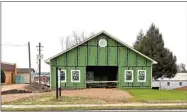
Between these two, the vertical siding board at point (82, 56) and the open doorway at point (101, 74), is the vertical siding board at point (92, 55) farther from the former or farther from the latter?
the open doorway at point (101, 74)

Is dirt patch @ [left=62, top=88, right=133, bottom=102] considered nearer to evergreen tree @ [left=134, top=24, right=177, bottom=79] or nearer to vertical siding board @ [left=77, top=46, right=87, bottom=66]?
vertical siding board @ [left=77, top=46, right=87, bottom=66]

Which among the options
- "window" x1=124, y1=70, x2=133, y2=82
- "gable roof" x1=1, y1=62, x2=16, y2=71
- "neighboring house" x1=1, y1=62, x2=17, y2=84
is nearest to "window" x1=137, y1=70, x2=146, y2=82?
"window" x1=124, y1=70, x2=133, y2=82

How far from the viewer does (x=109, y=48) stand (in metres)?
32.8

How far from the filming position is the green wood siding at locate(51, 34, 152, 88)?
3241cm

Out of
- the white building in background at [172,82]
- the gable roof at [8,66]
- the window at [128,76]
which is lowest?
the white building in background at [172,82]

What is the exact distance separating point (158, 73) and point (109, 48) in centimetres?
2295

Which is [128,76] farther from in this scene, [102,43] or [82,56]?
[82,56]

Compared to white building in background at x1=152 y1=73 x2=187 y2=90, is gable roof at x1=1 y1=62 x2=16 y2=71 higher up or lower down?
higher up

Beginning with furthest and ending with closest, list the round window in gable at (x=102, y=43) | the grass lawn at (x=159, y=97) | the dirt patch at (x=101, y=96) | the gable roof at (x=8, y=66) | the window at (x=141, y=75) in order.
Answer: the gable roof at (x=8, y=66)
the window at (x=141, y=75)
the round window in gable at (x=102, y=43)
the dirt patch at (x=101, y=96)
the grass lawn at (x=159, y=97)

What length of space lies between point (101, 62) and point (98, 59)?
0.46 meters

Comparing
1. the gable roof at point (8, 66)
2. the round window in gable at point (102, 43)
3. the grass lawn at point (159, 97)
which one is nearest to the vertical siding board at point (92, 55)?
the round window in gable at point (102, 43)

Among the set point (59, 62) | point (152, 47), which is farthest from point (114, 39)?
point (152, 47)

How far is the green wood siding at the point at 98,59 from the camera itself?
32406 millimetres

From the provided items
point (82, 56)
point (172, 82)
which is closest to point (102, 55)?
point (82, 56)
